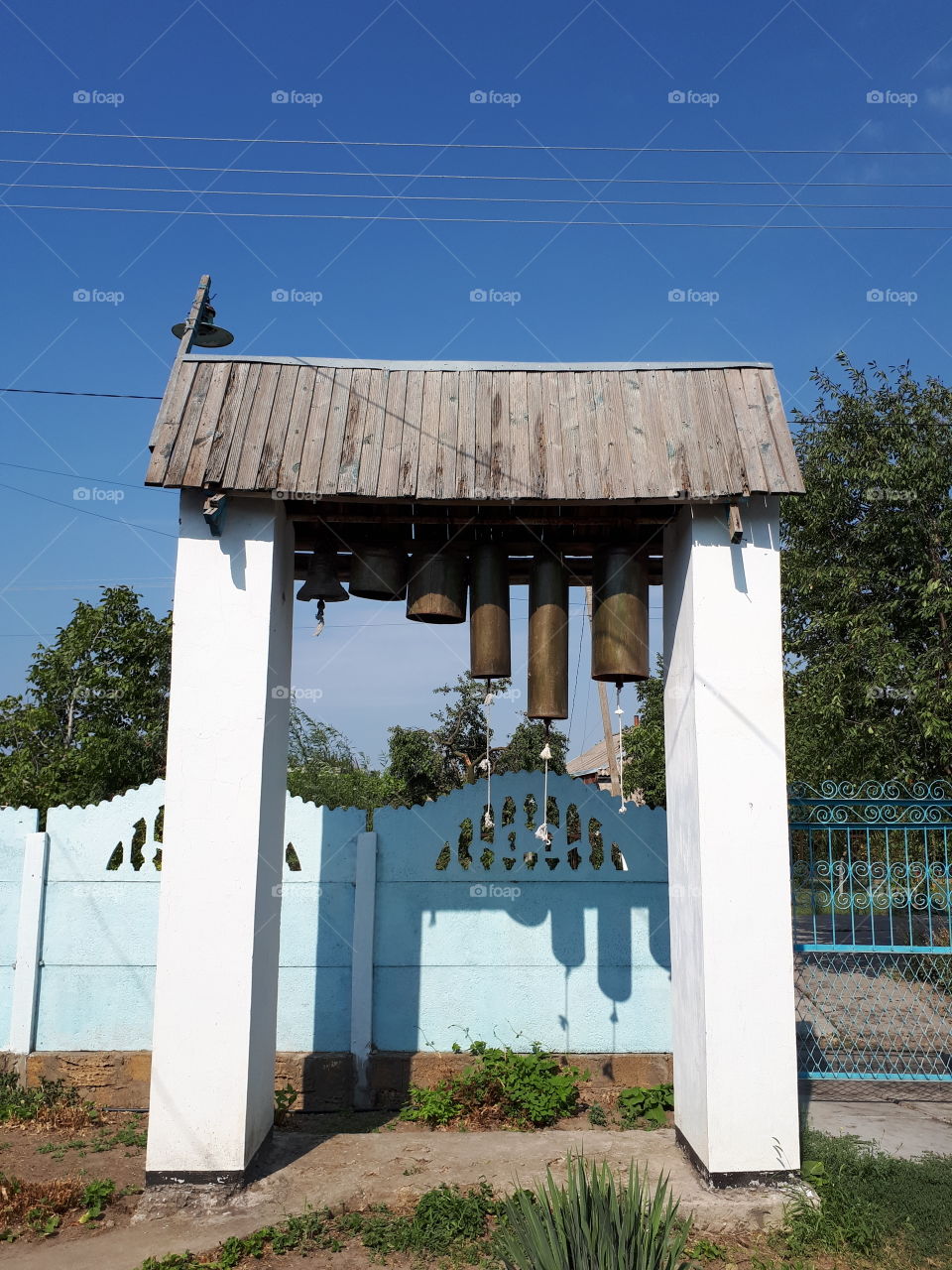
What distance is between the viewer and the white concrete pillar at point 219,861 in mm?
4602

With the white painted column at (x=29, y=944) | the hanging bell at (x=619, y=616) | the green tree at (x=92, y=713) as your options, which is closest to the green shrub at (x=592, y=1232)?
the hanging bell at (x=619, y=616)

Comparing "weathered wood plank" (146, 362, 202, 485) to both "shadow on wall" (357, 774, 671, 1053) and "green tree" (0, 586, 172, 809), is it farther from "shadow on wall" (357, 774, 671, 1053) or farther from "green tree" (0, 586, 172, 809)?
"green tree" (0, 586, 172, 809)

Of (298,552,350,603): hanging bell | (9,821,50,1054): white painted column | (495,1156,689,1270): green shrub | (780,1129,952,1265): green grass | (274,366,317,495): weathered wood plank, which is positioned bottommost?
(780,1129,952,1265): green grass

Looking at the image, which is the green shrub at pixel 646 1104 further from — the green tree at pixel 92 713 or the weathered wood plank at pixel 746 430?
the green tree at pixel 92 713

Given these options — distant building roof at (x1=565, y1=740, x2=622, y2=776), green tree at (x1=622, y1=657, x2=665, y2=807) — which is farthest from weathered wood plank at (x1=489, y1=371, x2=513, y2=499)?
distant building roof at (x1=565, y1=740, x2=622, y2=776)

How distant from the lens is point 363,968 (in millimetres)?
6242

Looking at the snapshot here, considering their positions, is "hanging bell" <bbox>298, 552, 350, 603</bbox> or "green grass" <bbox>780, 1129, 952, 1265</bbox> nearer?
"green grass" <bbox>780, 1129, 952, 1265</bbox>

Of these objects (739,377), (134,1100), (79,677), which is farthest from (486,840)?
(79,677)

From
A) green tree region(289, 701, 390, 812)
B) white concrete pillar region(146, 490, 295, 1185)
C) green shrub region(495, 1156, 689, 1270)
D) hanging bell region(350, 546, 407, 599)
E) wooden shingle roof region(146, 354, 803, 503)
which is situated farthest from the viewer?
green tree region(289, 701, 390, 812)

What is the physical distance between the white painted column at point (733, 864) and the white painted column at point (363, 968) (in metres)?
2.10

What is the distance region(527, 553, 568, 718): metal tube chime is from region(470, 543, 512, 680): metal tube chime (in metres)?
0.18

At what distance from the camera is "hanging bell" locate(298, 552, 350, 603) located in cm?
580

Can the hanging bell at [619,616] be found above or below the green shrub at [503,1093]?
above

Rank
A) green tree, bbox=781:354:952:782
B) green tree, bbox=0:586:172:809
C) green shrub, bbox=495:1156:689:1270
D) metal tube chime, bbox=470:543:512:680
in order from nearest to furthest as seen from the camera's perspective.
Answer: green shrub, bbox=495:1156:689:1270
metal tube chime, bbox=470:543:512:680
green tree, bbox=781:354:952:782
green tree, bbox=0:586:172:809
